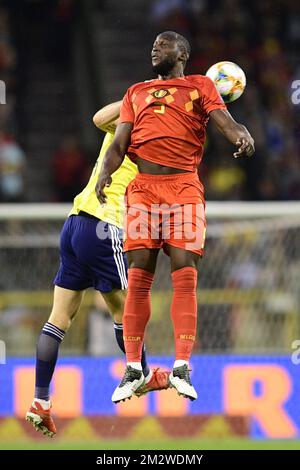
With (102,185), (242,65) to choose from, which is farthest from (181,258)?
(242,65)

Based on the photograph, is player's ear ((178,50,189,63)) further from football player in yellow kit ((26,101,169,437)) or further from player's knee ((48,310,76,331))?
player's knee ((48,310,76,331))

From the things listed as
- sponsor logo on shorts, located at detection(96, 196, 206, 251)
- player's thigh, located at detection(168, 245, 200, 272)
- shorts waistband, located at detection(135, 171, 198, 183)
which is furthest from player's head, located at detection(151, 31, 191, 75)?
player's thigh, located at detection(168, 245, 200, 272)

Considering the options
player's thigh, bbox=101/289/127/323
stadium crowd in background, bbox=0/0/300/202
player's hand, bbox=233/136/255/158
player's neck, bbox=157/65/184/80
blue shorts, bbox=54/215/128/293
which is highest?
stadium crowd in background, bbox=0/0/300/202

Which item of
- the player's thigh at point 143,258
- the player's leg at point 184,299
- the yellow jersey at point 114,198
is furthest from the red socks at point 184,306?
the yellow jersey at point 114,198

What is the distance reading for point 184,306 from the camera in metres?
6.97

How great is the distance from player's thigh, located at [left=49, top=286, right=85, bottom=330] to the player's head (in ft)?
5.16

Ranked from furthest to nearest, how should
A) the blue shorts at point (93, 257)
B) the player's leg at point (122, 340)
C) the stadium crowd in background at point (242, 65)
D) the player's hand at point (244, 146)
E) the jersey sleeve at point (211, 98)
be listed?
1. the stadium crowd in background at point (242, 65)
2. the blue shorts at point (93, 257)
3. the player's leg at point (122, 340)
4. the jersey sleeve at point (211, 98)
5. the player's hand at point (244, 146)

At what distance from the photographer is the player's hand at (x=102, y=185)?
699cm

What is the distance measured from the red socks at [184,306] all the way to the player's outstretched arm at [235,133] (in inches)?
29.4

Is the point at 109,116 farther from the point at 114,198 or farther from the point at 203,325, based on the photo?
the point at 203,325

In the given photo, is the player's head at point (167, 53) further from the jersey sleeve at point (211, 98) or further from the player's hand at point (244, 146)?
the player's hand at point (244, 146)

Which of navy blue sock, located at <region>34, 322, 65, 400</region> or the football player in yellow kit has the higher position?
the football player in yellow kit

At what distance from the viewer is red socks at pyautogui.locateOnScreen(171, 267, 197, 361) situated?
693 cm

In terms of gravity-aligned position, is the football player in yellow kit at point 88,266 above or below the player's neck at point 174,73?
below
